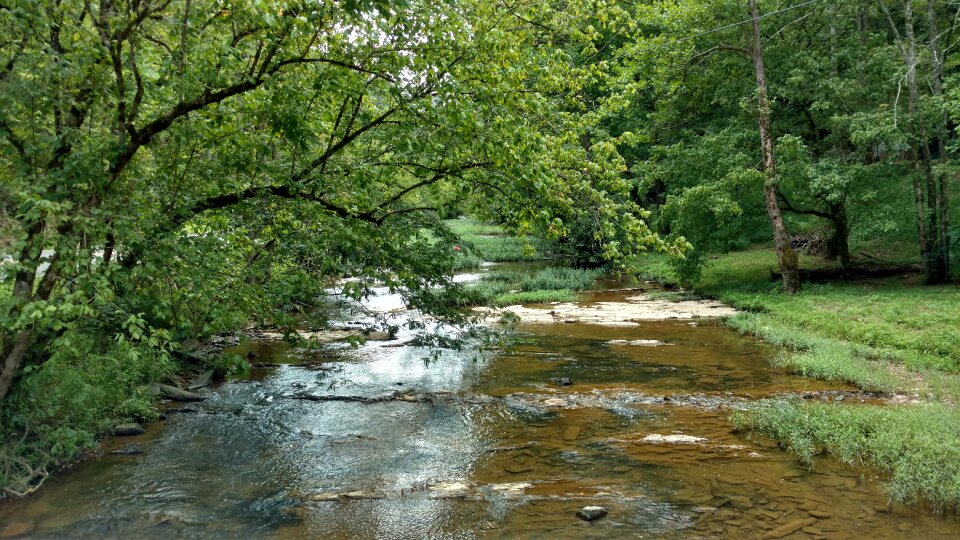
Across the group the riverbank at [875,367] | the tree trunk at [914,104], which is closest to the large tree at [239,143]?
the riverbank at [875,367]

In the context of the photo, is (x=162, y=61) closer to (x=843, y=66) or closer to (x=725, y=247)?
(x=725, y=247)

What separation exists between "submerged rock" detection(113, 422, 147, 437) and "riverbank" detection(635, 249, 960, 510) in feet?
27.9

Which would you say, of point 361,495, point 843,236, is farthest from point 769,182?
point 361,495

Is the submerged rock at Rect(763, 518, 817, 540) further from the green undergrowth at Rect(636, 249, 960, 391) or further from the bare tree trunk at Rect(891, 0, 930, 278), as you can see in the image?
the bare tree trunk at Rect(891, 0, 930, 278)

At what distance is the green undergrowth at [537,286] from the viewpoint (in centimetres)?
2158

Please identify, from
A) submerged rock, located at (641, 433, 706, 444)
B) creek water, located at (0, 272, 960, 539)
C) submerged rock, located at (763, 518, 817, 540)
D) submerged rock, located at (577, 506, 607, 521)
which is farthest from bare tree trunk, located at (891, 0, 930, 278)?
submerged rock, located at (577, 506, 607, 521)

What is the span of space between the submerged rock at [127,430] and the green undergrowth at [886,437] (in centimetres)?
848

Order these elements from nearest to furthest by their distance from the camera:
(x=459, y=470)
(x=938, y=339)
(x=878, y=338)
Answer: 1. (x=459, y=470)
2. (x=938, y=339)
3. (x=878, y=338)

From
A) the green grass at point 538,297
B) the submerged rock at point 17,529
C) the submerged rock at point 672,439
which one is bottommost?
the submerged rock at point 672,439

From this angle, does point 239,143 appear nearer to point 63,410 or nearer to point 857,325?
point 63,410

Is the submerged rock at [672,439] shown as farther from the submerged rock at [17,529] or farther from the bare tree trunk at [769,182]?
the bare tree trunk at [769,182]

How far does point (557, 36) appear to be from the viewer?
9.29m

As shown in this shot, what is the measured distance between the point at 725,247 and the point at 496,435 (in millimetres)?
14062

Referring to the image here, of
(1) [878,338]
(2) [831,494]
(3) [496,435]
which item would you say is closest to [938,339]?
(1) [878,338]
